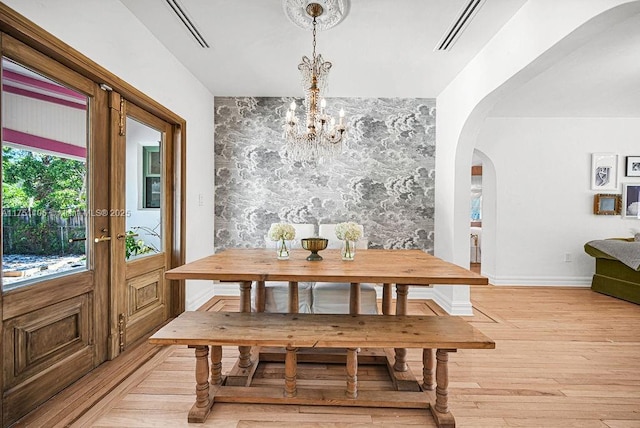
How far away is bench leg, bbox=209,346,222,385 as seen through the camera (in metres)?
1.91

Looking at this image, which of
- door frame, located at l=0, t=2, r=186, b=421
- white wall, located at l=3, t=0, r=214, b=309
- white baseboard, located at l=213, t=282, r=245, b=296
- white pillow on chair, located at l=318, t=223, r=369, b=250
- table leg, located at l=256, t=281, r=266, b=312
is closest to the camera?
door frame, located at l=0, t=2, r=186, b=421

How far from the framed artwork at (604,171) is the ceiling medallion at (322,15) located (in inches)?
187

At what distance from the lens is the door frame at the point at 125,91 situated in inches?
61.4

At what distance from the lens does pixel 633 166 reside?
15.8 feet

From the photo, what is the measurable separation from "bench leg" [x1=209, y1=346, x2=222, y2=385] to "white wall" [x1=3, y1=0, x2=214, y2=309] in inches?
67.3

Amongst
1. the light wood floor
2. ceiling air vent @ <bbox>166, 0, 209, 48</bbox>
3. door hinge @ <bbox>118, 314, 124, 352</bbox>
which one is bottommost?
the light wood floor

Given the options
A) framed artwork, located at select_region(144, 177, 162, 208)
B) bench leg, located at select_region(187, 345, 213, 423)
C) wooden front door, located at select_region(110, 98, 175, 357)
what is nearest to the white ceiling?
bench leg, located at select_region(187, 345, 213, 423)

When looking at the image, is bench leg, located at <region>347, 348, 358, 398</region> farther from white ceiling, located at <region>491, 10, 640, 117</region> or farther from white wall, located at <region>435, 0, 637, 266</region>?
white ceiling, located at <region>491, 10, 640, 117</region>

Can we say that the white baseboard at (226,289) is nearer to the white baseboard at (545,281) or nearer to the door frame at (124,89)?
the door frame at (124,89)

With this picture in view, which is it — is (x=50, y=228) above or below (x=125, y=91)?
below

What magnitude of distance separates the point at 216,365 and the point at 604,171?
5967mm

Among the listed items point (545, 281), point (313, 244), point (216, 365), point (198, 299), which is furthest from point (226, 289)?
point (545, 281)

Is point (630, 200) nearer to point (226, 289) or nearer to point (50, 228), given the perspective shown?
point (226, 289)

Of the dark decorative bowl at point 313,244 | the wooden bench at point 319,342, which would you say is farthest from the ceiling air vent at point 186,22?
the wooden bench at point 319,342
